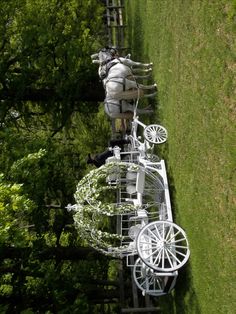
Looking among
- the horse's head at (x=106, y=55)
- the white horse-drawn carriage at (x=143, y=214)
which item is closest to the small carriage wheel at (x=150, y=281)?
the white horse-drawn carriage at (x=143, y=214)

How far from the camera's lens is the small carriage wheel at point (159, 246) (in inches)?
378

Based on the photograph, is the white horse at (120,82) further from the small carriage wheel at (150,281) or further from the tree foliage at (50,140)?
the small carriage wheel at (150,281)

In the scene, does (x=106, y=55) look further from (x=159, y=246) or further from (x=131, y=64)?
(x=159, y=246)

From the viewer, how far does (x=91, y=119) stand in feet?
68.8

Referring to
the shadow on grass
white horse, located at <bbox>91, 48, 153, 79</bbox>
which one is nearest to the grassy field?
the shadow on grass

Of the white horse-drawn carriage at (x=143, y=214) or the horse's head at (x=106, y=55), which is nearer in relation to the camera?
the white horse-drawn carriage at (x=143, y=214)

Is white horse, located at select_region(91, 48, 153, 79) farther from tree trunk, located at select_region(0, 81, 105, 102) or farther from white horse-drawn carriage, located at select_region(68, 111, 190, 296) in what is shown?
tree trunk, located at select_region(0, 81, 105, 102)

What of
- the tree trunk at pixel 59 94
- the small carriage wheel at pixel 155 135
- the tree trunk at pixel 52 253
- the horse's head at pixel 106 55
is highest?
the horse's head at pixel 106 55

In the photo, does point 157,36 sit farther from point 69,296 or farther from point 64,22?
point 69,296

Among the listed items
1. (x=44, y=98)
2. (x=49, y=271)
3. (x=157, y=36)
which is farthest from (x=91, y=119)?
(x=49, y=271)

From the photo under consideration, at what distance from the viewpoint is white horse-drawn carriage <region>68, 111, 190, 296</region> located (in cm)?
981

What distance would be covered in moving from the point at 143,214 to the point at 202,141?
211 centimetres

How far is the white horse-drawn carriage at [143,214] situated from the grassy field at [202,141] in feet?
1.42

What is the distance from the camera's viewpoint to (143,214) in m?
10.6
